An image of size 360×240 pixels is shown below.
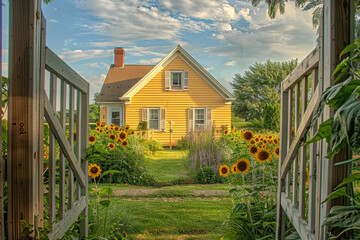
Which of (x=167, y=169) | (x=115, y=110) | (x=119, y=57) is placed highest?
(x=119, y=57)

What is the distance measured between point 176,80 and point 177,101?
0.93 metres

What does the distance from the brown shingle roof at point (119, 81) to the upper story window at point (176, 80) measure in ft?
8.32

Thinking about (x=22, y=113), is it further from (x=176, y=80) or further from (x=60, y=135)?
(x=176, y=80)

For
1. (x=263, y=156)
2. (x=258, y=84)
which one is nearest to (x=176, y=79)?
(x=263, y=156)

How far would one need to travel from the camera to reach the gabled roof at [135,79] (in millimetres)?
13906

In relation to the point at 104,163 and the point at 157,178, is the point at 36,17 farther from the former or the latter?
the point at 157,178

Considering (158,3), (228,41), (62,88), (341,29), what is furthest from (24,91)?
(228,41)

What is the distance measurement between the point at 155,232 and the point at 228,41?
30303mm

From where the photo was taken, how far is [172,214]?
420 centimetres

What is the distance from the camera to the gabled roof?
13906 mm

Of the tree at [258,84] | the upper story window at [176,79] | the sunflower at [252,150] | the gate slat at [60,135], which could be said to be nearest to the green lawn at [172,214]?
the sunflower at [252,150]

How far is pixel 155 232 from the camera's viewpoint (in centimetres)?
354

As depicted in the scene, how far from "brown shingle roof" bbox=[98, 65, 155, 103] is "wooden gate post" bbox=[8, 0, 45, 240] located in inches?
543

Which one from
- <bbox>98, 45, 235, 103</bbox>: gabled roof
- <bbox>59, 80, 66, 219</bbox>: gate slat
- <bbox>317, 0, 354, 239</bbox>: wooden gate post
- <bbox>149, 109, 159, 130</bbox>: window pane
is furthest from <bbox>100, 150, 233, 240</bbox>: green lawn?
<bbox>98, 45, 235, 103</bbox>: gabled roof
